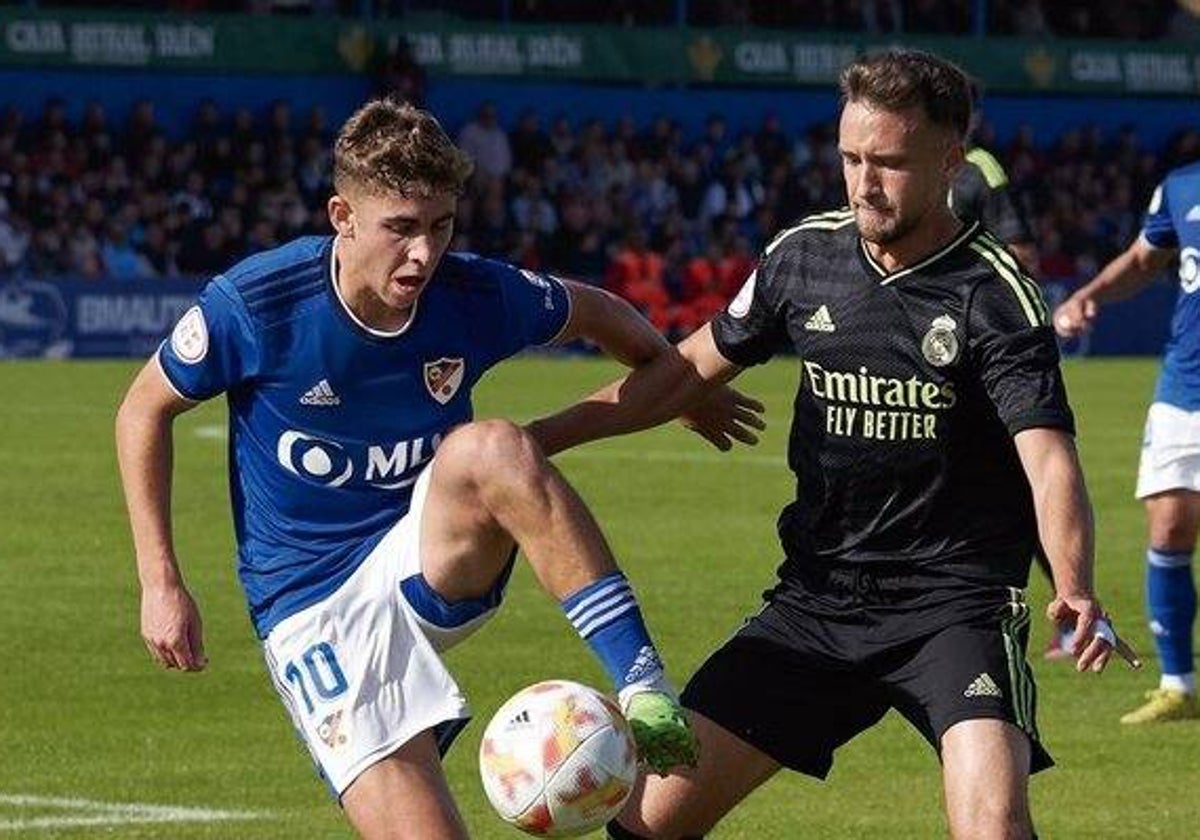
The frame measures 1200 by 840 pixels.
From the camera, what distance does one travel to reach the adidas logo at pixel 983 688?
22.4 ft

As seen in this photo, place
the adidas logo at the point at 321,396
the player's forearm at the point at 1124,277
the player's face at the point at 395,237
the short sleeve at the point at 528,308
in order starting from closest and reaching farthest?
the player's face at the point at 395,237
the adidas logo at the point at 321,396
the short sleeve at the point at 528,308
the player's forearm at the point at 1124,277

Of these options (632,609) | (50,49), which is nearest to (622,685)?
(632,609)

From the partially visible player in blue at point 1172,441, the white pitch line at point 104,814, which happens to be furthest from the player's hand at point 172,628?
the partially visible player in blue at point 1172,441

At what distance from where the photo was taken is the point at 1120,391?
32.8 metres

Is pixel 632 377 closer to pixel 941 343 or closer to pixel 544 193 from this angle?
pixel 941 343

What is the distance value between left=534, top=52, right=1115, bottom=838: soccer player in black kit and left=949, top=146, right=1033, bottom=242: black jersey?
595 centimetres

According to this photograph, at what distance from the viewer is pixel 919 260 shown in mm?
7090

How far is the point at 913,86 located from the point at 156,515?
6.52 feet

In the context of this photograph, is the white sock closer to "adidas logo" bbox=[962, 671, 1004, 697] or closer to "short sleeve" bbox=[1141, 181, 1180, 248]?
"short sleeve" bbox=[1141, 181, 1180, 248]

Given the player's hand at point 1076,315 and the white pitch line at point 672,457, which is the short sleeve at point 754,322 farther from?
the white pitch line at point 672,457

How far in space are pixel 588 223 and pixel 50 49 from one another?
23.8 feet

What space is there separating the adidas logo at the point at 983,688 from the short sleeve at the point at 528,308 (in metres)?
1.41

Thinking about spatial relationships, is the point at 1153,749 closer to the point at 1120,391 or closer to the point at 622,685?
the point at 622,685

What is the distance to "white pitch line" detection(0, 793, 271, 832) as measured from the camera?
955 centimetres
